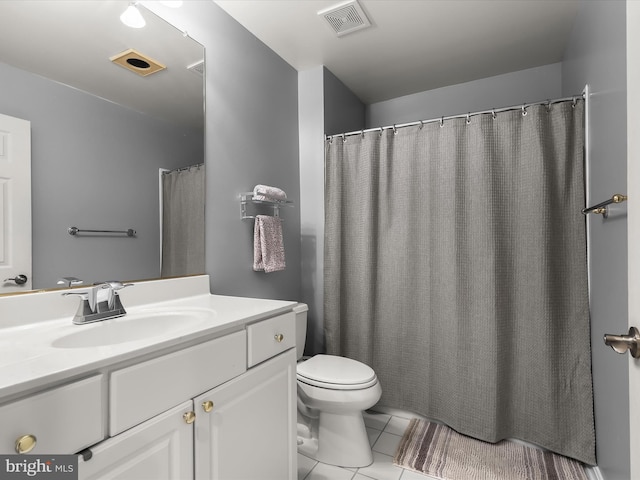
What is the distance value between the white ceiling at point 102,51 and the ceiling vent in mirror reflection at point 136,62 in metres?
0.02

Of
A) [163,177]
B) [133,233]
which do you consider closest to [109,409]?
[133,233]

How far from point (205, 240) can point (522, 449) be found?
6.51 feet

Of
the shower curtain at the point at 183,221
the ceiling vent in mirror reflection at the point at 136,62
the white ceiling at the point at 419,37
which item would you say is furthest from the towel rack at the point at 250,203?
the white ceiling at the point at 419,37

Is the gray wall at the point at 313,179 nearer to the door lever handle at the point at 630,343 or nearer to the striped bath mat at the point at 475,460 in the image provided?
the striped bath mat at the point at 475,460

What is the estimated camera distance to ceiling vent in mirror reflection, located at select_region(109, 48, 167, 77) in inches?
53.4

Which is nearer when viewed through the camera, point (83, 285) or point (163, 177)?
point (83, 285)

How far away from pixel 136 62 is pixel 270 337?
1.24 metres

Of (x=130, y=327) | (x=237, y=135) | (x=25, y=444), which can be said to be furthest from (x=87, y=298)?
(x=237, y=135)

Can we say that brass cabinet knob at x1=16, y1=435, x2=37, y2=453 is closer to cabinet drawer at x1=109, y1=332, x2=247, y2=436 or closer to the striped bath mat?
cabinet drawer at x1=109, y1=332, x2=247, y2=436

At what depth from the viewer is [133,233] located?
1.37 meters

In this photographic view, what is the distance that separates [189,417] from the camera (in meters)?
0.91

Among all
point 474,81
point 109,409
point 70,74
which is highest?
point 474,81

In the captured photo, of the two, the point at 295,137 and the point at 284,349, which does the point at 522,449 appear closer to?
the point at 284,349

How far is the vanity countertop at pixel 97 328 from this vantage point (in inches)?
26.5
